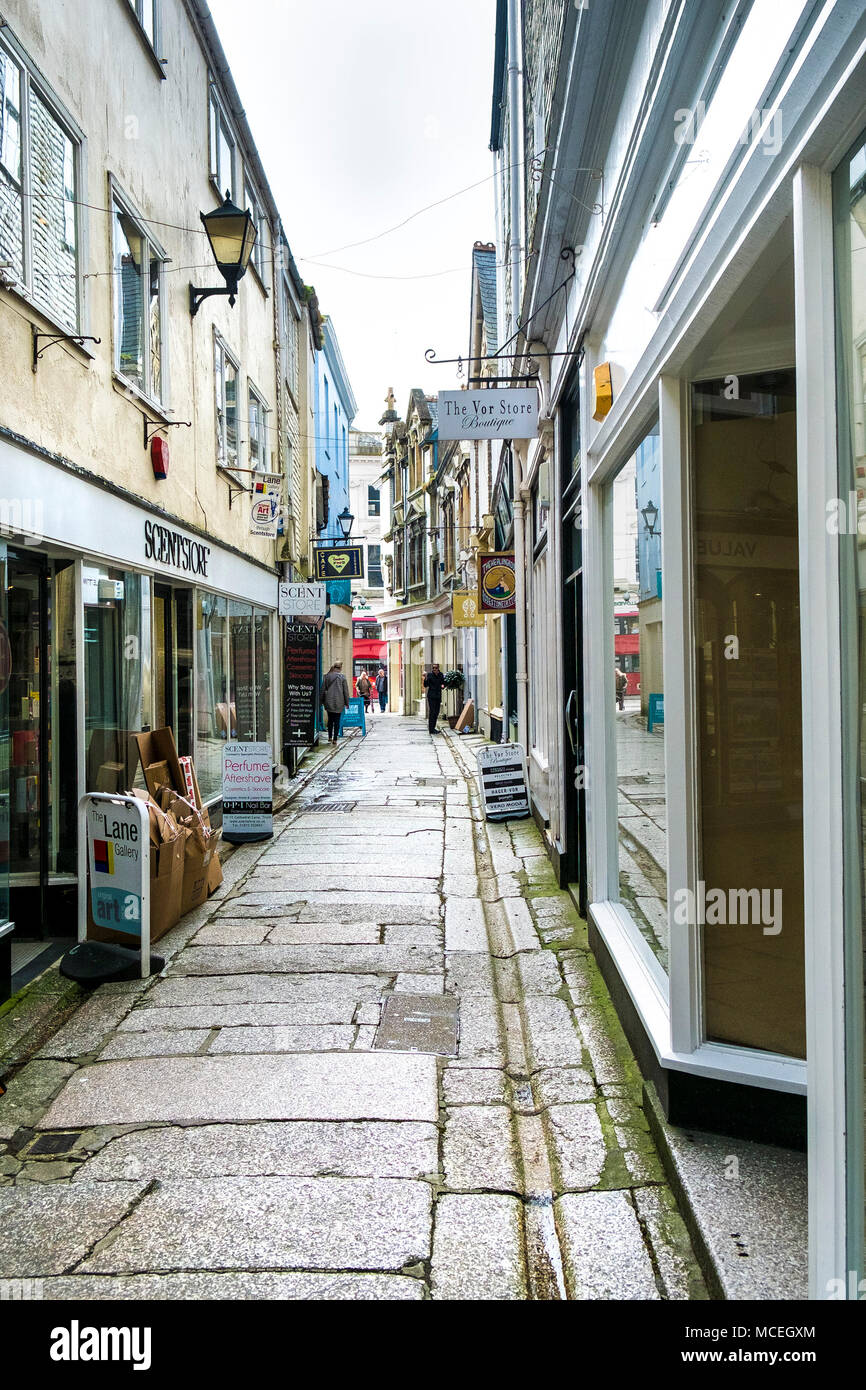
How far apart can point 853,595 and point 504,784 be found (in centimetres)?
919


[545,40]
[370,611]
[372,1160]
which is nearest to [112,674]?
[372,1160]

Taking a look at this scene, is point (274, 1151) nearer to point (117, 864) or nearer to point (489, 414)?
point (117, 864)

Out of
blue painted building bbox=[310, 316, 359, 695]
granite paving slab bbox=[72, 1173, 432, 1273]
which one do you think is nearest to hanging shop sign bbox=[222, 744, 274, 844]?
granite paving slab bbox=[72, 1173, 432, 1273]

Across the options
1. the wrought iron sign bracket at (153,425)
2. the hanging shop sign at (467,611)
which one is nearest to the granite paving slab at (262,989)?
the wrought iron sign bracket at (153,425)

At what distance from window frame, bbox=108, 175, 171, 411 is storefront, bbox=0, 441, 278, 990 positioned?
97 centimetres

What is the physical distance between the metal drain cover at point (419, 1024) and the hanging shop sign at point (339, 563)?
14905 mm

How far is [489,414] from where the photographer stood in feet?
28.7

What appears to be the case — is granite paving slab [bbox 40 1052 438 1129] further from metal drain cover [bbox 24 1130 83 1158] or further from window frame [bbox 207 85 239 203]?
window frame [bbox 207 85 239 203]

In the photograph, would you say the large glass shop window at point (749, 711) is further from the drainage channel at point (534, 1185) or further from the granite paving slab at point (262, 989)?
the granite paving slab at point (262, 989)

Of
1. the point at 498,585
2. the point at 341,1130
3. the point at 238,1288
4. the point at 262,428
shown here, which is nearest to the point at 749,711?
the point at 341,1130

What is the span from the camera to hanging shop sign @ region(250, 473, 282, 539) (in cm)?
1261

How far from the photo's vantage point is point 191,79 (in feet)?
33.7

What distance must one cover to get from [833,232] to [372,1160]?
3266 mm

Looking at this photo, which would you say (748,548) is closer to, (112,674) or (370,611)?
(112,674)
